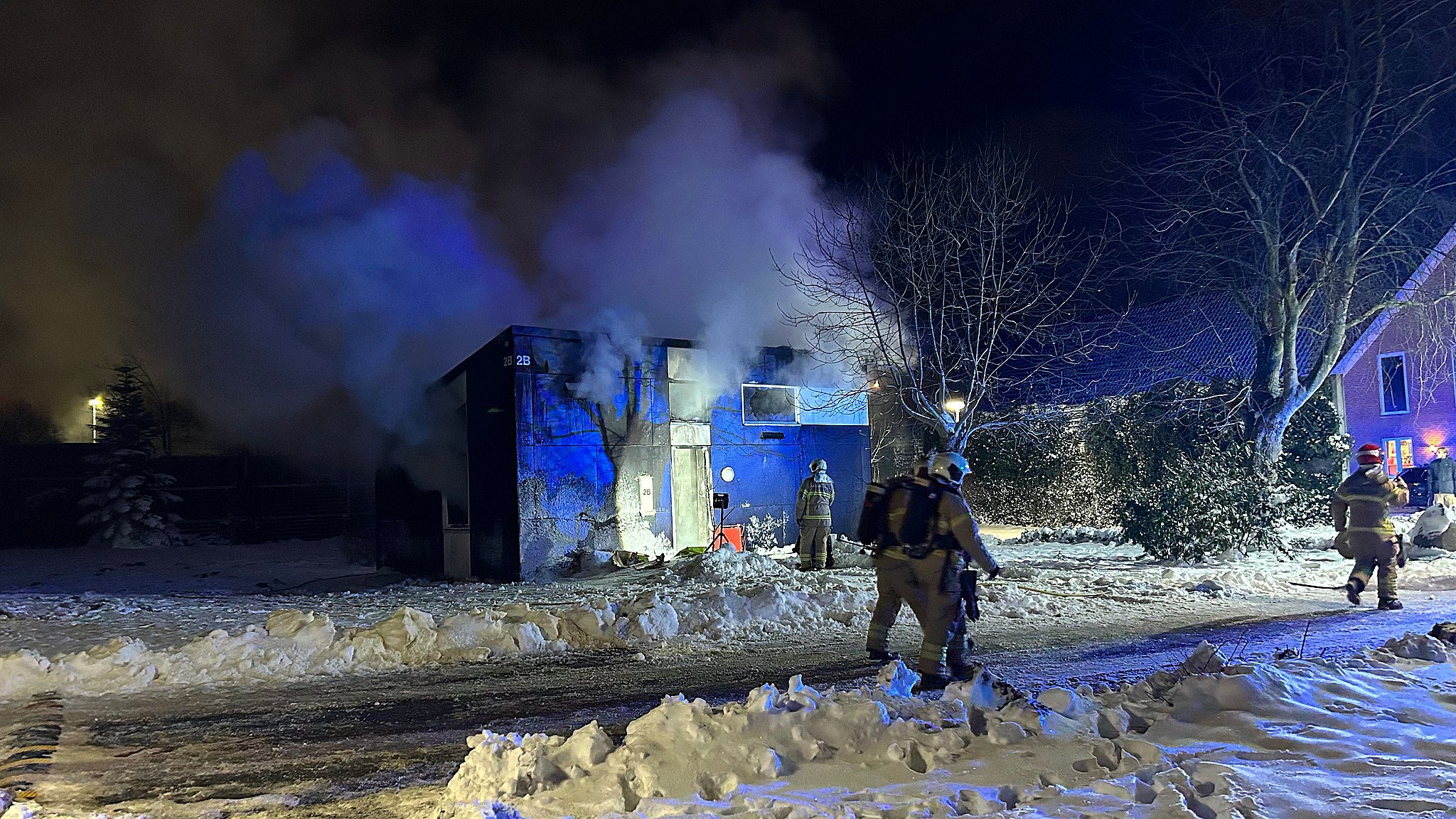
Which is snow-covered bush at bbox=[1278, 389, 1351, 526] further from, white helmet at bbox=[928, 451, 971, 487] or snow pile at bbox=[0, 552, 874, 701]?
white helmet at bbox=[928, 451, 971, 487]

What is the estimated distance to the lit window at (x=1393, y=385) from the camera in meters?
23.6

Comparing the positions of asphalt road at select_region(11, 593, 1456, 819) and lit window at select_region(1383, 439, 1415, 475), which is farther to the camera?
lit window at select_region(1383, 439, 1415, 475)

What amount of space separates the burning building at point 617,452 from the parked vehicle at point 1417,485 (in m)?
13.1

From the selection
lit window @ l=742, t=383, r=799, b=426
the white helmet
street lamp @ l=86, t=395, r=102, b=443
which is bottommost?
the white helmet

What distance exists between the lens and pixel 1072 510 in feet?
71.3

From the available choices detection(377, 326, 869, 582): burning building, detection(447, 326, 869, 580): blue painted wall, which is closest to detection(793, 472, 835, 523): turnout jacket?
detection(377, 326, 869, 582): burning building

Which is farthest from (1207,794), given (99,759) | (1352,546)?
(1352,546)

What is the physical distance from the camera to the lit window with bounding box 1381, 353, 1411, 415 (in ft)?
77.5

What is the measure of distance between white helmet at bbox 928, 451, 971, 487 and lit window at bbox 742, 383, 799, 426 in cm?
1092

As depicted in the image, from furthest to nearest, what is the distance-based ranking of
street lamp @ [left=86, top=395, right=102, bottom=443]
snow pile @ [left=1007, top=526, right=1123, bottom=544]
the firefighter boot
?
1. street lamp @ [left=86, top=395, right=102, bottom=443]
2. snow pile @ [left=1007, top=526, right=1123, bottom=544]
3. the firefighter boot

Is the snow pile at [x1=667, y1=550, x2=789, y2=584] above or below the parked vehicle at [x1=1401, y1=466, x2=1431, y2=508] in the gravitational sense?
below

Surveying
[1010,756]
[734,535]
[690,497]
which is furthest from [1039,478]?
[1010,756]

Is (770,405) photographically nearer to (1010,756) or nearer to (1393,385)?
(1010,756)

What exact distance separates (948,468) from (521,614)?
16.8ft
